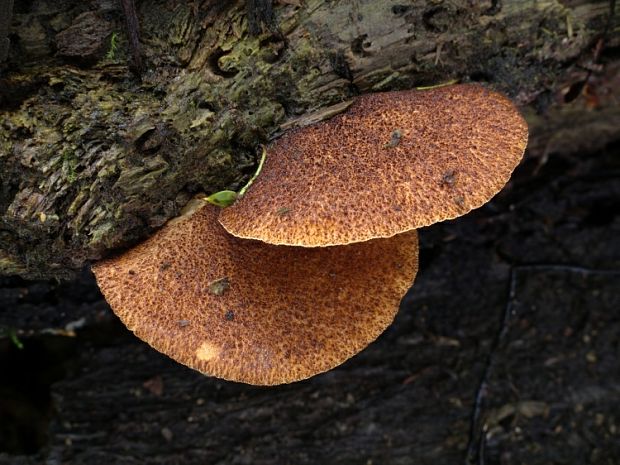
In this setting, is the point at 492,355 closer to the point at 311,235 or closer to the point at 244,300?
the point at 244,300

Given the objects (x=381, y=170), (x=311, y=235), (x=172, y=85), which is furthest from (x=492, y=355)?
(x=172, y=85)

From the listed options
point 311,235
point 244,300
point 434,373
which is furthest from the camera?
point 434,373

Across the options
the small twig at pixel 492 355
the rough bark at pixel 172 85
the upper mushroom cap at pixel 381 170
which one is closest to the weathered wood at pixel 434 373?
the small twig at pixel 492 355

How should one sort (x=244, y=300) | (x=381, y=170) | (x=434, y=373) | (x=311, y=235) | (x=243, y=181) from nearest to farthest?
(x=311, y=235)
(x=381, y=170)
(x=244, y=300)
(x=243, y=181)
(x=434, y=373)

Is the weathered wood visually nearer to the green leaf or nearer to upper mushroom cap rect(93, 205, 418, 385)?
upper mushroom cap rect(93, 205, 418, 385)

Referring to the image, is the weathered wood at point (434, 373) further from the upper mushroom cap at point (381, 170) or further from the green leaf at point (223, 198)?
the upper mushroom cap at point (381, 170)

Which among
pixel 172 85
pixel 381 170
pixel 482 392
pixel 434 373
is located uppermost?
pixel 172 85

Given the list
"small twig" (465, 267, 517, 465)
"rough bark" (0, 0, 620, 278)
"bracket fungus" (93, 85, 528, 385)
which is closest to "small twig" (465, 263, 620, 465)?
"small twig" (465, 267, 517, 465)
